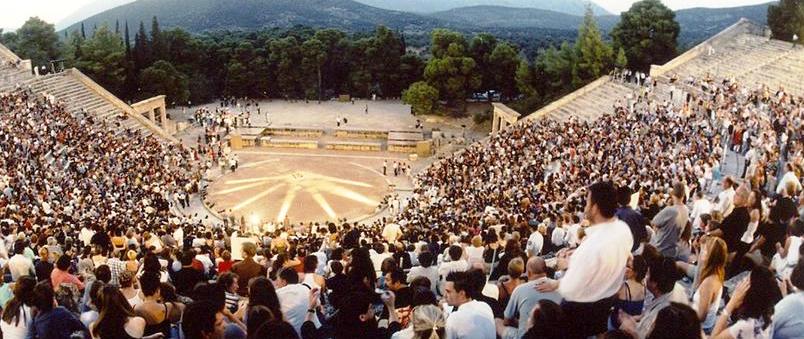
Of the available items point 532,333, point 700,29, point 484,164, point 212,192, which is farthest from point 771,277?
point 700,29

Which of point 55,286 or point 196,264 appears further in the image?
point 196,264

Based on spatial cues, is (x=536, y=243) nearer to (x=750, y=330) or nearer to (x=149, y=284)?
(x=750, y=330)

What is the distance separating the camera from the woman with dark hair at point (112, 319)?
563cm

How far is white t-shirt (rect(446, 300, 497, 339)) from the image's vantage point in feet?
17.4

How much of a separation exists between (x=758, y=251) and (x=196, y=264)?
7952 millimetres

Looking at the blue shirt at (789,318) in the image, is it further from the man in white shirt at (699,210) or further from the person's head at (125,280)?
the person's head at (125,280)

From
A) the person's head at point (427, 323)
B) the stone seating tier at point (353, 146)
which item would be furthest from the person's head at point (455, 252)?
the stone seating tier at point (353, 146)

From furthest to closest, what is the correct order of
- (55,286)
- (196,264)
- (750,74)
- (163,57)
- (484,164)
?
(163,57) < (750,74) < (484,164) < (196,264) < (55,286)

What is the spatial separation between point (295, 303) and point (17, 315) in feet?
9.16

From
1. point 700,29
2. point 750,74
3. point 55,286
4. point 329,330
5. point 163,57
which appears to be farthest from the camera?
point 700,29

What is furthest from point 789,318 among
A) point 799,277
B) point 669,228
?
point 669,228

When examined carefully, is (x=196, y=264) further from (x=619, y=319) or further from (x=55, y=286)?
(x=619, y=319)

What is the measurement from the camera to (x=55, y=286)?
7.83m

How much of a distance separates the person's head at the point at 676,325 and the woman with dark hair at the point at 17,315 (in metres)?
5.79
